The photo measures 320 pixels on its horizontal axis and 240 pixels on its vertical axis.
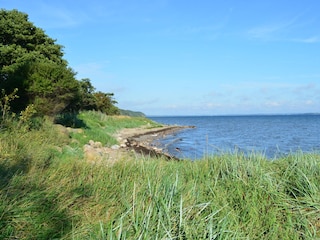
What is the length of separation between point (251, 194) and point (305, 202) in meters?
0.63

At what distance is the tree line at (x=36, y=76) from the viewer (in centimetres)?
1277

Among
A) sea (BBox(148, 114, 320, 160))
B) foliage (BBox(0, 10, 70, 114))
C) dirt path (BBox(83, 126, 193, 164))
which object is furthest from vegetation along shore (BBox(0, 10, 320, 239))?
foliage (BBox(0, 10, 70, 114))

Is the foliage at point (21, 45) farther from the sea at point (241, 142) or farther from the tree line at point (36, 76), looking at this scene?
the sea at point (241, 142)

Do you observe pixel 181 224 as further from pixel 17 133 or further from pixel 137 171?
pixel 17 133

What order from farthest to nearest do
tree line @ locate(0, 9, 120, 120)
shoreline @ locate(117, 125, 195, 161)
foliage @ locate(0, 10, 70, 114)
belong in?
foliage @ locate(0, 10, 70, 114) → shoreline @ locate(117, 125, 195, 161) → tree line @ locate(0, 9, 120, 120)

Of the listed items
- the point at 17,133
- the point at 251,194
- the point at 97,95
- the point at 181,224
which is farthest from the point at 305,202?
the point at 97,95

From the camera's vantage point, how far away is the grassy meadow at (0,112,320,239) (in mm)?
2863

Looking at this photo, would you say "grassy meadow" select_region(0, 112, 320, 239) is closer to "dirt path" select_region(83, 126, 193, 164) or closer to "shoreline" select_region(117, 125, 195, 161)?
"dirt path" select_region(83, 126, 193, 164)

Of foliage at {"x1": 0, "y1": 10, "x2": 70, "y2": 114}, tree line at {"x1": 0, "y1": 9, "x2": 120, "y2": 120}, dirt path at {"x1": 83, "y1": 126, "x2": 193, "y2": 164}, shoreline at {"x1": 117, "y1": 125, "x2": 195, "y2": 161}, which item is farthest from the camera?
foliage at {"x1": 0, "y1": 10, "x2": 70, "y2": 114}

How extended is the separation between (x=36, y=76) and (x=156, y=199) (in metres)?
11.1

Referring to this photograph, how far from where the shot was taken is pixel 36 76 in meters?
12.9

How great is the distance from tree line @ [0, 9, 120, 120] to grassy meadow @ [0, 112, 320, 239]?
366 cm

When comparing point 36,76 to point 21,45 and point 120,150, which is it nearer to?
point 120,150

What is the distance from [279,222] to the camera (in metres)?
3.47
